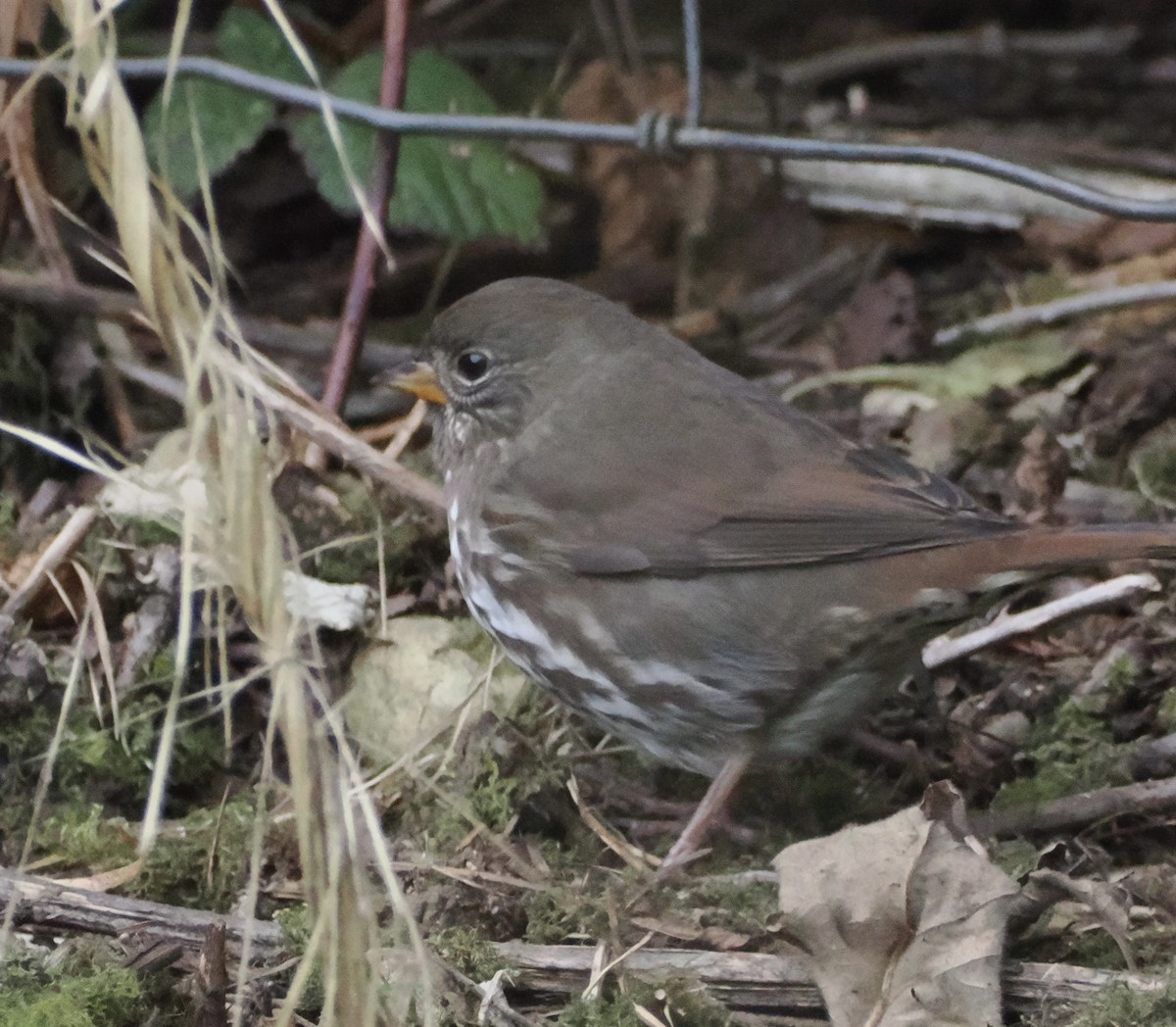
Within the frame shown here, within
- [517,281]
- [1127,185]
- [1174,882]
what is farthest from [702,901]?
[1127,185]

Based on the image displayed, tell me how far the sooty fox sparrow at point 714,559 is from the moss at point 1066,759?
33 cm

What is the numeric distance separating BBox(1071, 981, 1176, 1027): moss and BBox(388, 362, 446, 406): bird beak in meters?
1.82

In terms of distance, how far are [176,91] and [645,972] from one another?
252 centimetres

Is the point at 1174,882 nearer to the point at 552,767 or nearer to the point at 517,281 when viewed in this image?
the point at 552,767

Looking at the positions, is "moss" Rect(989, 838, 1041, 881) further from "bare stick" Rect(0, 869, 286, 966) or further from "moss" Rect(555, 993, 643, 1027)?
"bare stick" Rect(0, 869, 286, 966)

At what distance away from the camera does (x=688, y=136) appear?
2803mm

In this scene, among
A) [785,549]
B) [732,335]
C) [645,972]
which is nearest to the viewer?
[645,972]

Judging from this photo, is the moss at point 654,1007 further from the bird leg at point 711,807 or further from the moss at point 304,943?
the bird leg at point 711,807

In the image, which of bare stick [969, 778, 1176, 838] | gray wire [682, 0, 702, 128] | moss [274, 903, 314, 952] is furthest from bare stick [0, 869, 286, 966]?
gray wire [682, 0, 702, 128]

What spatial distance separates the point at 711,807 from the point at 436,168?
1787mm

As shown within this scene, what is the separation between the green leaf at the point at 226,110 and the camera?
3465 millimetres

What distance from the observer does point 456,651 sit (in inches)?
117

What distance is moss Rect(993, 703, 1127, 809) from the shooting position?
2.59 metres

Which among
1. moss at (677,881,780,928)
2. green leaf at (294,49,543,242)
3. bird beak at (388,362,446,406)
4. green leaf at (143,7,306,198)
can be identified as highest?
green leaf at (143,7,306,198)
